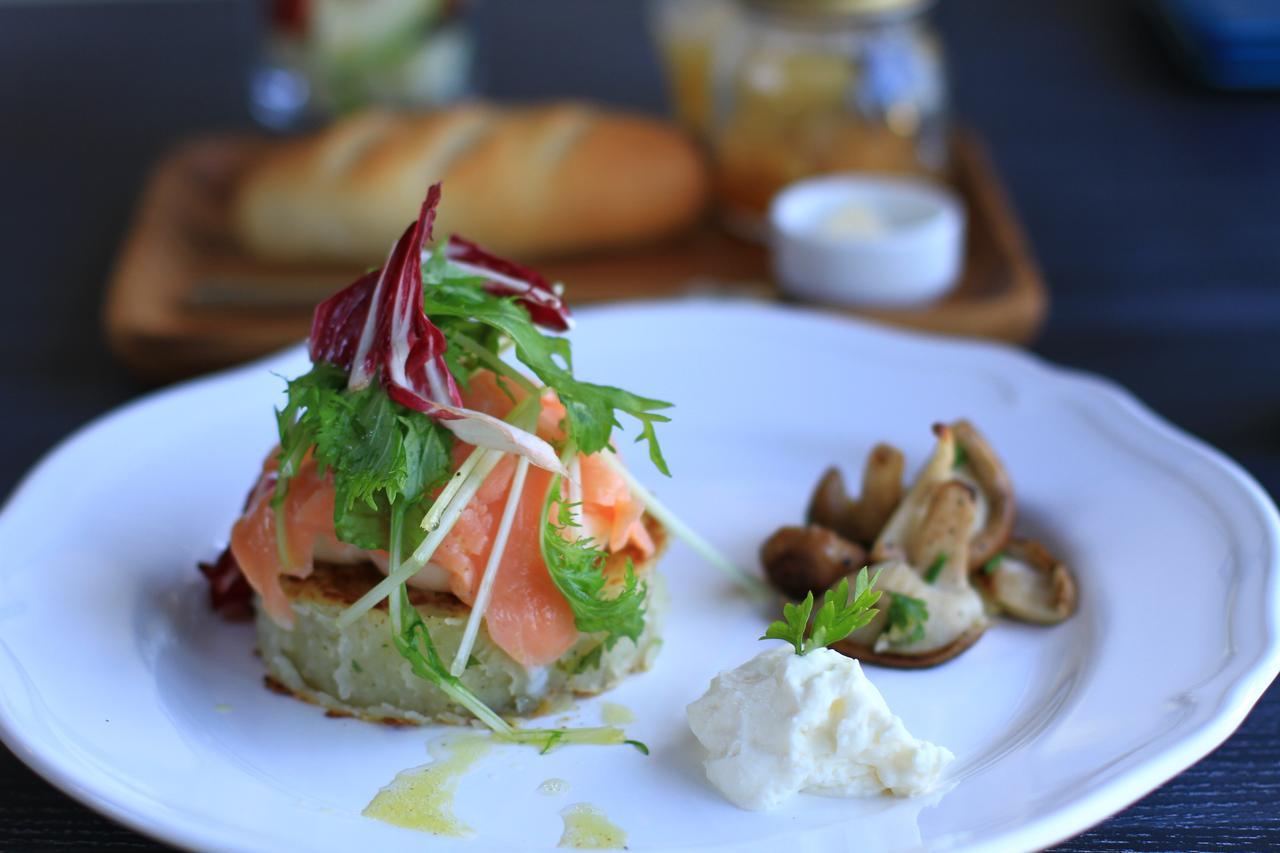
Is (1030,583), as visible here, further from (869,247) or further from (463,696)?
(869,247)

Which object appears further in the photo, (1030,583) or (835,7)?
(835,7)

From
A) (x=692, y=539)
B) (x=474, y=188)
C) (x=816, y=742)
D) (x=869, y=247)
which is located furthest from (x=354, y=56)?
(x=816, y=742)

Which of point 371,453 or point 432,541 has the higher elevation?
point 371,453

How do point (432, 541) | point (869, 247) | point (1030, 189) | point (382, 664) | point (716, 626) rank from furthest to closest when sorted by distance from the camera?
point (1030, 189), point (869, 247), point (716, 626), point (382, 664), point (432, 541)

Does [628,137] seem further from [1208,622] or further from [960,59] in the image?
[1208,622]

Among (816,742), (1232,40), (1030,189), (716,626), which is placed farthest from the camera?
(1232,40)

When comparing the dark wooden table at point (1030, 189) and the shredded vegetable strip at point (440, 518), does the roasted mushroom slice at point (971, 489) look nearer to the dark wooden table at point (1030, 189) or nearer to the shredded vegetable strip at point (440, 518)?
the dark wooden table at point (1030, 189)

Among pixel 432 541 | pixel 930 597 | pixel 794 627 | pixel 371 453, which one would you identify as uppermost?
pixel 371 453
